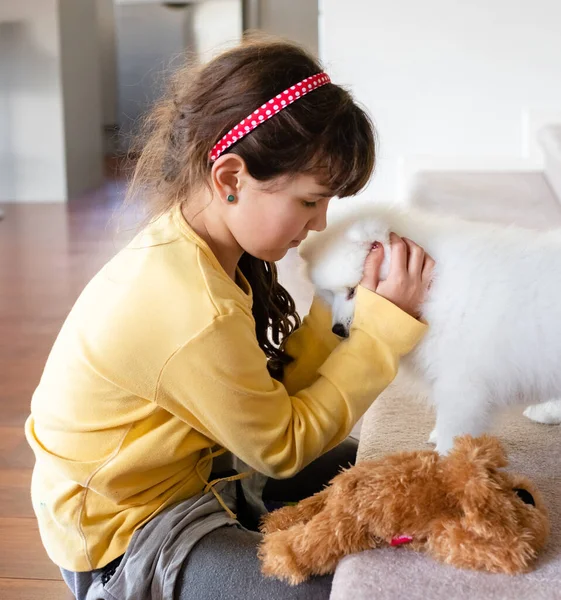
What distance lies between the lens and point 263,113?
110 centimetres

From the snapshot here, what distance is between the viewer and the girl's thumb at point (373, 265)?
1.27 meters

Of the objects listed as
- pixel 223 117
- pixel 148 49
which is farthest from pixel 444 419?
pixel 148 49

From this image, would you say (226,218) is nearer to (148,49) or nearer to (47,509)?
(47,509)

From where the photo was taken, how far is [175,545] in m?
1.08

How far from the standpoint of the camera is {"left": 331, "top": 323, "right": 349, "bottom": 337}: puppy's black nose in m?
1.32

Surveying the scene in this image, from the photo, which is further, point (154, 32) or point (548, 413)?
point (154, 32)

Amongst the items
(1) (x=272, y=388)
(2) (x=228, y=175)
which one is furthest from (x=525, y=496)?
(2) (x=228, y=175)

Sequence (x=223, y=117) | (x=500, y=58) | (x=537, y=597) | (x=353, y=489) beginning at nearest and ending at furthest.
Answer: (x=537, y=597) < (x=353, y=489) < (x=223, y=117) < (x=500, y=58)

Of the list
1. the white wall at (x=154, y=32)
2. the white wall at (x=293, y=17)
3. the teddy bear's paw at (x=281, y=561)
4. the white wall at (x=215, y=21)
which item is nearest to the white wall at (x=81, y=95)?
the white wall at (x=154, y=32)

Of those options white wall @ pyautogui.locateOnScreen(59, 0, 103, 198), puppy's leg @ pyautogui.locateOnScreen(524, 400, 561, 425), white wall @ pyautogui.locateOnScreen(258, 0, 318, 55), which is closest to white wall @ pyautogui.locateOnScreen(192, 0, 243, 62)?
white wall @ pyautogui.locateOnScreen(258, 0, 318, 55)

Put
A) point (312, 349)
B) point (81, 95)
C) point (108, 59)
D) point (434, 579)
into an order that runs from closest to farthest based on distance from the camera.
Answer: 1. point (434, 579)
2. point (312, 349)
3. point (81, 95)
4. point (108, 59)

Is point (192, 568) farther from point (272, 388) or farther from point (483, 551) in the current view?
point (483, 551)

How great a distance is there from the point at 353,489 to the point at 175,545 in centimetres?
26

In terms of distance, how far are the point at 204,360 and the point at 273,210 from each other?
240mm
